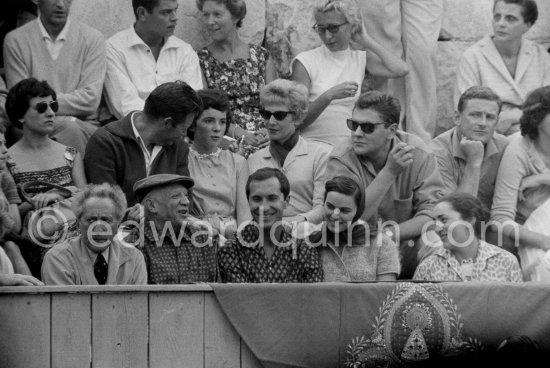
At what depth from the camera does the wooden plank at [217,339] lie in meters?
7.04

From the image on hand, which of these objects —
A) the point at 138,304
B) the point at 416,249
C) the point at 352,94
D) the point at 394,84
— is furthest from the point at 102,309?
the point at 394,84

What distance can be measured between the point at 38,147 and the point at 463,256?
2.27 meters

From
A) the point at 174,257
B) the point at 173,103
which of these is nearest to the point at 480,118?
the point at 173,103

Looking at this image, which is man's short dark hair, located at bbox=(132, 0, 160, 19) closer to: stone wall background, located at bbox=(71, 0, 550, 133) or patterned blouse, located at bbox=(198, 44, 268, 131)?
patterned blouse, located at bbox=(198, 44, 268, 131)

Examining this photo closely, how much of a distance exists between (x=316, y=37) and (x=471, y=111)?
1.61 meters

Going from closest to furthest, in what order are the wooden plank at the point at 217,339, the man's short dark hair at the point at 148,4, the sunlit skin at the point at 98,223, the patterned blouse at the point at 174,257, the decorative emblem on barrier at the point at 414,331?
the wooden plank at the point at 217,339, the decorative emblem on barrier at the point at 414,331, the sunlit skin at the point at 98,223, the patterned blouse at the point at 174,257, the man's short dark hair at the point at 148,4

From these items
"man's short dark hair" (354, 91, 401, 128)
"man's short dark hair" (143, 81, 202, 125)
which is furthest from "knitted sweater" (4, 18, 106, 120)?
"man's short dark hair" (354, 91, 401, 128)

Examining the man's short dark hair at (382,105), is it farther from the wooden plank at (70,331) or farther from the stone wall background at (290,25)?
the wooden plank at (70,331)

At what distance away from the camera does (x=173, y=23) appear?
31.0 feet

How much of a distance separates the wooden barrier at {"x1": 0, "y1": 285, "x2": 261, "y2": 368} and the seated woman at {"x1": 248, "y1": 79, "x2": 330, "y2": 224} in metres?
1.79

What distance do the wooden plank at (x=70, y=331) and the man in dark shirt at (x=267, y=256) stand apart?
2.99 ft

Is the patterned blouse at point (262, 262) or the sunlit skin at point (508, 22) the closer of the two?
the patterned blouse at point (262, 262)

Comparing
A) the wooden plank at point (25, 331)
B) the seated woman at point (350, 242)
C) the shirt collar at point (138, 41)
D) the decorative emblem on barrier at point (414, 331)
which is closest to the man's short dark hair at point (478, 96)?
the seated woman at point (350, 242)

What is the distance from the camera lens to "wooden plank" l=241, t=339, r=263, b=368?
708cm
